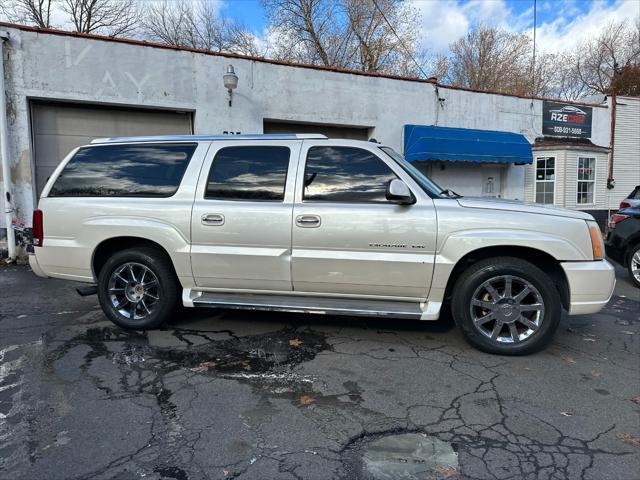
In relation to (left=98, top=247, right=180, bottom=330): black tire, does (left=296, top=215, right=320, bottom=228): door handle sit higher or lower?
higher

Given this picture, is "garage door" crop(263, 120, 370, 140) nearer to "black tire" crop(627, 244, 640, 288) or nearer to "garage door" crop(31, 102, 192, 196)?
"garage door" crop(31, 102, 192, 196)

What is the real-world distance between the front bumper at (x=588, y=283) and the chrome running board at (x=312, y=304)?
1291mm

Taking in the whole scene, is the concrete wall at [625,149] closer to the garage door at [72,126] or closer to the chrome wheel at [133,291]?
the garage door at [72,126]

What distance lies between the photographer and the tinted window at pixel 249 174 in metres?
4.36

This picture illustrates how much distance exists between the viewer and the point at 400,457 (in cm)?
262

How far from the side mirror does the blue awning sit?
25.5ft

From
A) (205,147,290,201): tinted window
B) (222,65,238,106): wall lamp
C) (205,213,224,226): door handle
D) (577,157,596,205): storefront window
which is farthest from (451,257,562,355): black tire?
(577,157,596,205): storefront window

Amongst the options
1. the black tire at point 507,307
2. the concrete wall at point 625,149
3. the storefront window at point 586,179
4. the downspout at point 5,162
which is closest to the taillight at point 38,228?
the black tire at point 507,307

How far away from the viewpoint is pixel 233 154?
453cm

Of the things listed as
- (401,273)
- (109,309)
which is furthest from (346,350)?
(109,309)

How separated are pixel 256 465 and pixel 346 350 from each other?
5.99 ft

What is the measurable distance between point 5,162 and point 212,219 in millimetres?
6569

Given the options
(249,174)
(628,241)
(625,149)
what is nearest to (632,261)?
(628,241)

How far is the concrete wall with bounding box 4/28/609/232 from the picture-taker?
28.5ft
